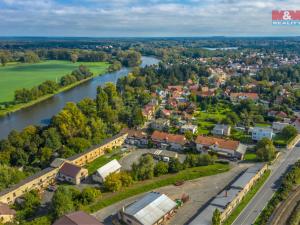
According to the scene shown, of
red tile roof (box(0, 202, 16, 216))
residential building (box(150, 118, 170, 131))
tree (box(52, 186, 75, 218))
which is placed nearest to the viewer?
tree (box(52, 186, 75, 218))

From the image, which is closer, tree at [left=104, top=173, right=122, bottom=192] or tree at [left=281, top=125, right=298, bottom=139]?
tree at [left=104, top=173, right=122, bottom=192]

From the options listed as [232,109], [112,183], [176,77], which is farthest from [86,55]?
[112,183]

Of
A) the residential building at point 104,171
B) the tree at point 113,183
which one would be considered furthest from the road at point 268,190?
the residential building at point 104,171

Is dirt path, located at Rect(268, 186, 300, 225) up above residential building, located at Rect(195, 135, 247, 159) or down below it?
below

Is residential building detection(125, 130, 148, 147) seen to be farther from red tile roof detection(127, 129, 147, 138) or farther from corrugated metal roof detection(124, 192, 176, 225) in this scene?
corrugated metal roof detection(124, 192, 176, 225)

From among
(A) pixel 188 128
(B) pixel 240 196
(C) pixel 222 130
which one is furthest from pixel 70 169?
(C) pixel 222 130

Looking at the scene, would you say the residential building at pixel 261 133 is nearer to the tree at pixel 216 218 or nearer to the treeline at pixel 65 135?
the treeline at pixel 65 135

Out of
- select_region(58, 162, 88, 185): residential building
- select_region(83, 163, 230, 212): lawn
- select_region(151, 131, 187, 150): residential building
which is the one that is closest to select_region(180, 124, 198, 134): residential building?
select_region(151, 131, 187, 150): residential building
